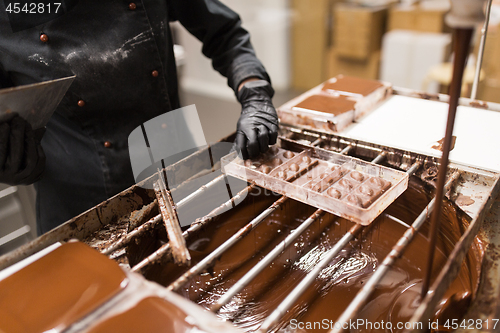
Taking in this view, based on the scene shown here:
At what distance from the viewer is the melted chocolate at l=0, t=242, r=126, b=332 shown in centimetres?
76

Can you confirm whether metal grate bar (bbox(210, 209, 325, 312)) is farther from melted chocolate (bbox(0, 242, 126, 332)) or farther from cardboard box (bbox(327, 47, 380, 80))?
cardboard box (bbox(327, 47, 380, 80))

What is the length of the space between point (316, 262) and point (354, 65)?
12.4 feet

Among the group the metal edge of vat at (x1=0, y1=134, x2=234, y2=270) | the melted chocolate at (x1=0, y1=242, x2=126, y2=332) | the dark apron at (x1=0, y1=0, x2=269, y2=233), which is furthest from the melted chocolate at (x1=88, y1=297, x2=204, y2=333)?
the dark apron at (x1=0, y1=0, x2=269, y2=233)

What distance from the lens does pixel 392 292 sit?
3.42 ft

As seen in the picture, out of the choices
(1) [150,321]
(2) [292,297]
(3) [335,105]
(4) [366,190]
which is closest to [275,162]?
(4) [366,190]

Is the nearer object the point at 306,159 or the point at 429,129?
the point at 306,159

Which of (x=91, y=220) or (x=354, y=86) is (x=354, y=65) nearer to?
(x=354, y=86)

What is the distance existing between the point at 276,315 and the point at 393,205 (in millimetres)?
740

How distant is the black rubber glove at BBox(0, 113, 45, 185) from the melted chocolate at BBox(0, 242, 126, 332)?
1.16 feet

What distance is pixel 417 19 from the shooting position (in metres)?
3.94

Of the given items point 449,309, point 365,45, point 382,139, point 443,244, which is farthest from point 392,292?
point 365,45

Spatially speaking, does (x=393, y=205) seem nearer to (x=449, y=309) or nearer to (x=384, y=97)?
(x=449, y=309)

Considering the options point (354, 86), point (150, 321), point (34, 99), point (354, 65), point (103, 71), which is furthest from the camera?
point (354, 65)

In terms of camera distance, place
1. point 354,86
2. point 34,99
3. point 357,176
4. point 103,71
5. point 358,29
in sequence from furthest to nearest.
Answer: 1. point 358,29
2. point 354,86
3. point 103,71
4. point 357,176
5. point 34,99
